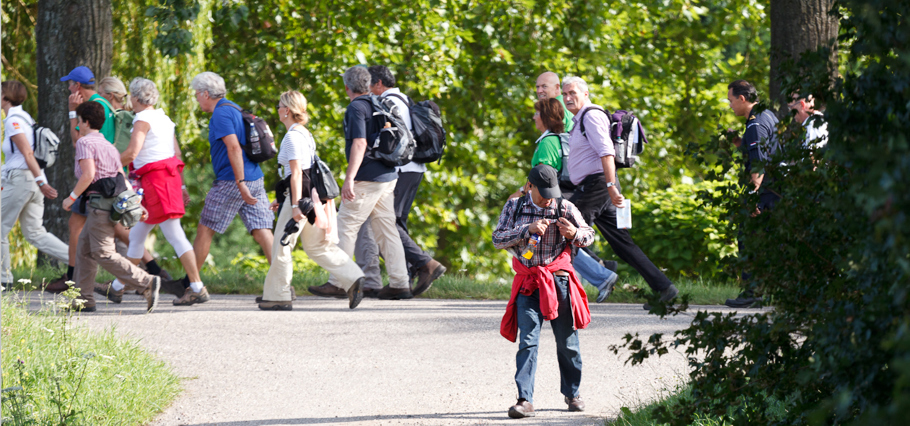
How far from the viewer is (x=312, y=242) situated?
7.32 metres

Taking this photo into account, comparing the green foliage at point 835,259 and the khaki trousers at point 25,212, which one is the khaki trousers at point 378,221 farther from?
the green foliage at point 835,259

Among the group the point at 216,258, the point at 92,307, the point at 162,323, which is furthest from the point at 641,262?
the point at 216,258

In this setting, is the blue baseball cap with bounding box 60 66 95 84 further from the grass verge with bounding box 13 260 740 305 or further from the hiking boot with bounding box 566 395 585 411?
the hiking boot with bounding box 566 395 585 411

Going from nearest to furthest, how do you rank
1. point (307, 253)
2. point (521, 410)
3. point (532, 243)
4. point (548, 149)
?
point (521, 410) < point (532, 243) < point (548, 149) < point (307, 253)

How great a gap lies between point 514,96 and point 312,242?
667 centimetres

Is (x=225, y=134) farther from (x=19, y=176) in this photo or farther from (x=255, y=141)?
(x=19, y=176)

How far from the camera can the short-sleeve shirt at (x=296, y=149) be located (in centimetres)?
723

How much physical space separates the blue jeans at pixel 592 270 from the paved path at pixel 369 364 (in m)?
0.25

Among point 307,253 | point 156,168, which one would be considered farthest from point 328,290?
point 156,168

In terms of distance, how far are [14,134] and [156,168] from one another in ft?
5.50

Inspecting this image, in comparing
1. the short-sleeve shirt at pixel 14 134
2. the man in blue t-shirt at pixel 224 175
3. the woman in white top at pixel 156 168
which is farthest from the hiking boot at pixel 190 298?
the short-sleeve shirt at pixel 14 134

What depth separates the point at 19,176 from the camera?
8258 millimetres

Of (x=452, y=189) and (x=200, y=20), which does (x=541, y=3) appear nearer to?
(x=452, y=189)

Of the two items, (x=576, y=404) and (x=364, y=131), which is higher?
(x=364, y=131)
